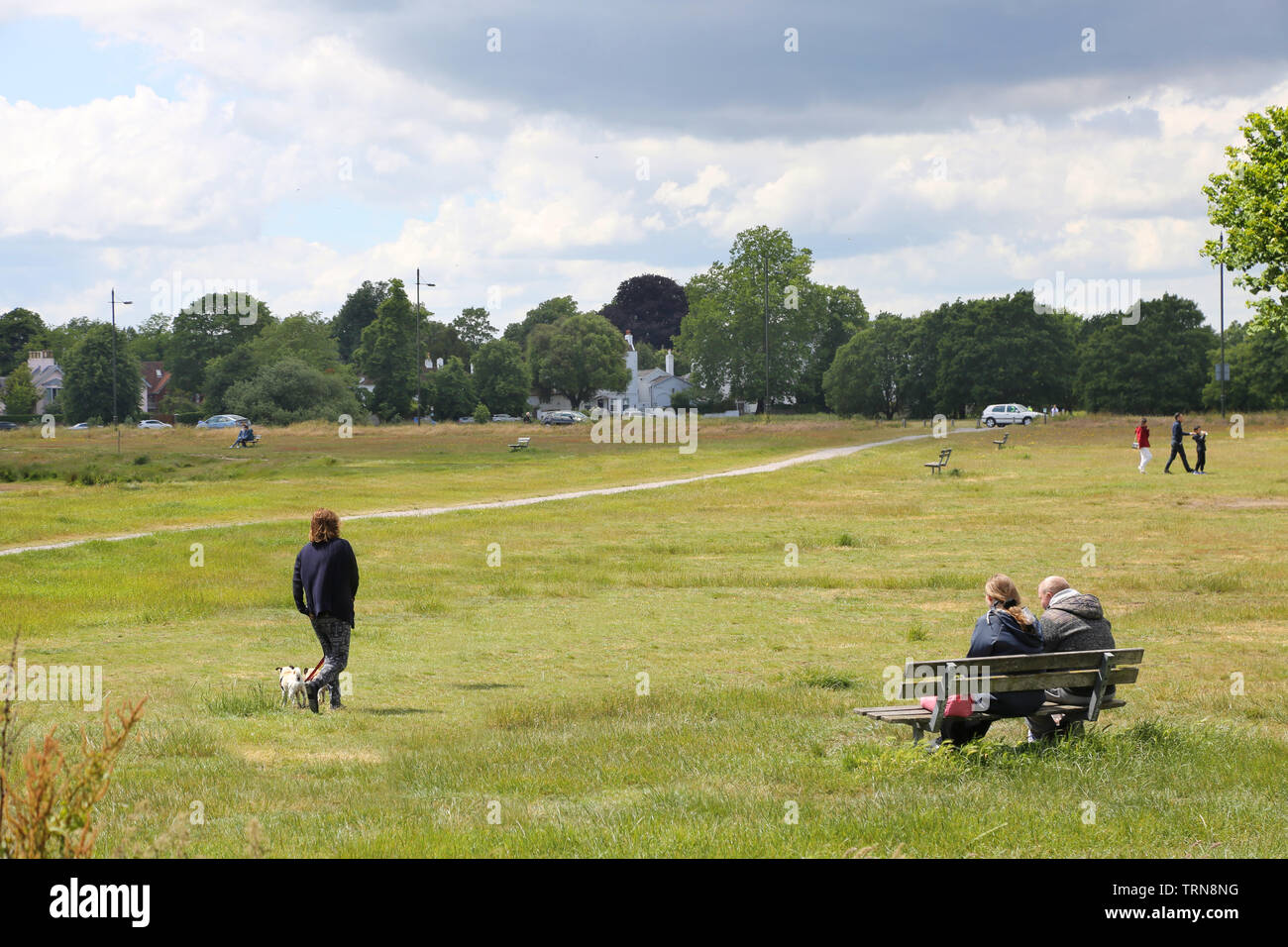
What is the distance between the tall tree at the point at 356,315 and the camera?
166 m

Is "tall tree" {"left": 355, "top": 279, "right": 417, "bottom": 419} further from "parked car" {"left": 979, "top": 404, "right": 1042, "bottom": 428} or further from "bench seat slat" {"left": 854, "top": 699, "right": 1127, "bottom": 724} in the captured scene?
"bench seat slat" {"left": 854, "top": 699, "right": 1127, "bottom": 724}

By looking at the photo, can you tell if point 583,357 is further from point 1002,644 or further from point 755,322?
point 1002,644

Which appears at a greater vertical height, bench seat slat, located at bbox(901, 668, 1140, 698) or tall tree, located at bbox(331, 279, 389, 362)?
tall tree, located at bbox(331, 279, 389, 362)

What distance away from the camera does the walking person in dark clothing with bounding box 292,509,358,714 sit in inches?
433

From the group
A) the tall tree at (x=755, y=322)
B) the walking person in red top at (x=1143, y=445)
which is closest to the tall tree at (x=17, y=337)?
the tall tree at (x=755, y=322)

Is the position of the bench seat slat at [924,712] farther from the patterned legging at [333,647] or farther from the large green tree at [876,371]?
the large green tree at [876,371]

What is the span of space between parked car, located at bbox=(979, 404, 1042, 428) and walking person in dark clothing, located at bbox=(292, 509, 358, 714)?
79.3m

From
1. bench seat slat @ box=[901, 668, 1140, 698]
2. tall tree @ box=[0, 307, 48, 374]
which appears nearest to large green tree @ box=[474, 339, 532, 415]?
tall tree @ box=[0, 307, 48, 374]

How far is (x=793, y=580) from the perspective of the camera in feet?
67.7

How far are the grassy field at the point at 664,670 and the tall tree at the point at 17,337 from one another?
130341mm

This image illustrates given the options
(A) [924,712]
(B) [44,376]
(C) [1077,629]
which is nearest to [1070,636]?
(C) [1077,629]

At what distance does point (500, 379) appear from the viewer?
11888 cm
